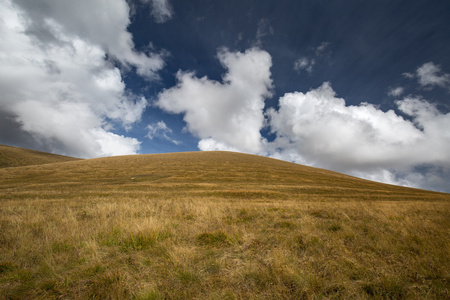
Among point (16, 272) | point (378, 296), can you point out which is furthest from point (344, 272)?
point (16, 272)

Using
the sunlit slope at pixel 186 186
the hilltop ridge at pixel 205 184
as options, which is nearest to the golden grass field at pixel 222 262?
the sunlit slope at pixel 186 186

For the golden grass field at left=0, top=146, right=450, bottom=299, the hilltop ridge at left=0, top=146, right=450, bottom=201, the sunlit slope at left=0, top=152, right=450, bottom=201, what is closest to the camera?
the golden grass field at left=0, top=146, right=450, bottom=299

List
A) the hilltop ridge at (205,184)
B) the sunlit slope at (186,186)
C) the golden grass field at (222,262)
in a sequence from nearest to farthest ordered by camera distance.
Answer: the golden grass field at (222,262) → the sunlit slope at (186,186) → the hilltop ridge at (205,184)

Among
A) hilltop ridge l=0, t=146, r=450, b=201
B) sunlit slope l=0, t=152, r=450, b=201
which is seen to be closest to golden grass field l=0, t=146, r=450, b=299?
sunlit slope l=0, t=152, r=450, b=201

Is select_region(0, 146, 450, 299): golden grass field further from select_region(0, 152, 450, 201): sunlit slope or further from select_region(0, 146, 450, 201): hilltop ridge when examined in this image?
select_region(0, 146, 450, 201): hilltop ridge

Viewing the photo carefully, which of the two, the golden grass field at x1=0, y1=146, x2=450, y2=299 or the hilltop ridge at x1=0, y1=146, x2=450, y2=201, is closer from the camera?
the golden grass field at x1=0, y1=146, x2=450, y2=299

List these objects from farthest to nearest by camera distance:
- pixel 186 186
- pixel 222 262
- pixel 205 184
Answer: pixel 205 184 < pixel 186 186 < pixel 222 262

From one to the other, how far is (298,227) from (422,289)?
3.70m

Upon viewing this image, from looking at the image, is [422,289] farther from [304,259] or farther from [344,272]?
[304,259]

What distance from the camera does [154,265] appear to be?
4.00 m

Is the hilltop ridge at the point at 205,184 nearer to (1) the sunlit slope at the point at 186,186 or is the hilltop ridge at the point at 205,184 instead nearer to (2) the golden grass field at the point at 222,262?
(1) the sunlit slope at the point at 186,186

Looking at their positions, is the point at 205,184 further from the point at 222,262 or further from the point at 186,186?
the point at 222,262

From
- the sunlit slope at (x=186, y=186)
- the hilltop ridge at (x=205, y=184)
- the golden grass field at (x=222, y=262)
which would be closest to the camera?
the golden grass field at (x=222, y=262)

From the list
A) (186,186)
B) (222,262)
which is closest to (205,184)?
(186,186)
